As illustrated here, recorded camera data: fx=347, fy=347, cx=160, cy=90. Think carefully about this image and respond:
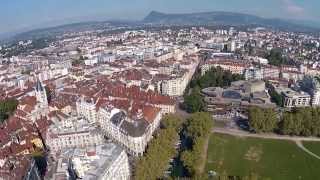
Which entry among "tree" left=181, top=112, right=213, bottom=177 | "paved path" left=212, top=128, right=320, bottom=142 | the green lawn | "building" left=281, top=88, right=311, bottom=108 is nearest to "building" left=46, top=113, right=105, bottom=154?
"tree" left=181, top=112, right=213, bottom=177

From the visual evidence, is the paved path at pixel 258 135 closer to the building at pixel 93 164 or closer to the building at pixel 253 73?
the building at pixel 93 164

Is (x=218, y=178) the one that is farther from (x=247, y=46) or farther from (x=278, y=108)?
(x=247, y=46)

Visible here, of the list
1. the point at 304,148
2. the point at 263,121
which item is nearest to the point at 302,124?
the point at 304,148

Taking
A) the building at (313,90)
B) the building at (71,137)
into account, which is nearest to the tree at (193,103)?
the building at (313,90)

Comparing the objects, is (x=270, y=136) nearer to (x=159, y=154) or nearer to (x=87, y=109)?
(x=159, y=154)

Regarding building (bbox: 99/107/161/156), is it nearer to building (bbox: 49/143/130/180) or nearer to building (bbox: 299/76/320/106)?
building (bbox: 49/143/130/180)
